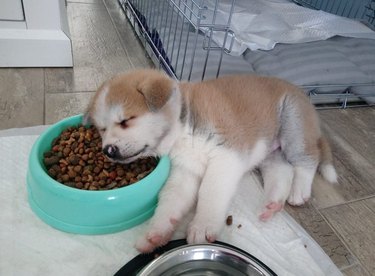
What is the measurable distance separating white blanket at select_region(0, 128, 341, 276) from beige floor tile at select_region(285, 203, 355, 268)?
1.5 inches

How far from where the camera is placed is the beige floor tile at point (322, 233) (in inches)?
44.0

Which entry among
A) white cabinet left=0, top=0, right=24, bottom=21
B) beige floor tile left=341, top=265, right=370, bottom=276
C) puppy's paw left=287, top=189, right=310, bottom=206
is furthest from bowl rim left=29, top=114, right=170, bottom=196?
white cabinet left=0, top=0, right=24, bottom=21

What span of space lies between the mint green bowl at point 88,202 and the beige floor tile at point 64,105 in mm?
443

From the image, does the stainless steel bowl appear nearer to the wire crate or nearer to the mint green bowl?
the mint green bowl

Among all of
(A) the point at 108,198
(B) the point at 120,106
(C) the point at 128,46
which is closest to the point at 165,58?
(C) the point at 128,46

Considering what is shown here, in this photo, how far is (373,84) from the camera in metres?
2.04

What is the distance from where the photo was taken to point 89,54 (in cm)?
217

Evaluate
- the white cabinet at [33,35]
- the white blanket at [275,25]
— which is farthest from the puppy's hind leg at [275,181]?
the white cabinet at [33,35]

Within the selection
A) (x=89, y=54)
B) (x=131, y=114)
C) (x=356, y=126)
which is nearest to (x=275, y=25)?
(x=356, y=126)

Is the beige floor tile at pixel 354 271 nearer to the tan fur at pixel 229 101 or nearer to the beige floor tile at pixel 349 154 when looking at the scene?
the beige floor tile at pixel 349 154

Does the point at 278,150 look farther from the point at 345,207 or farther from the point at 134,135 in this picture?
the point at 134,135

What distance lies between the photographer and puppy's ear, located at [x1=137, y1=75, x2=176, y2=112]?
100 cm

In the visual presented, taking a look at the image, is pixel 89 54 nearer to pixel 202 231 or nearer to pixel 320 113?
pixel 320 113

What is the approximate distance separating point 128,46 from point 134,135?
1469 mm
